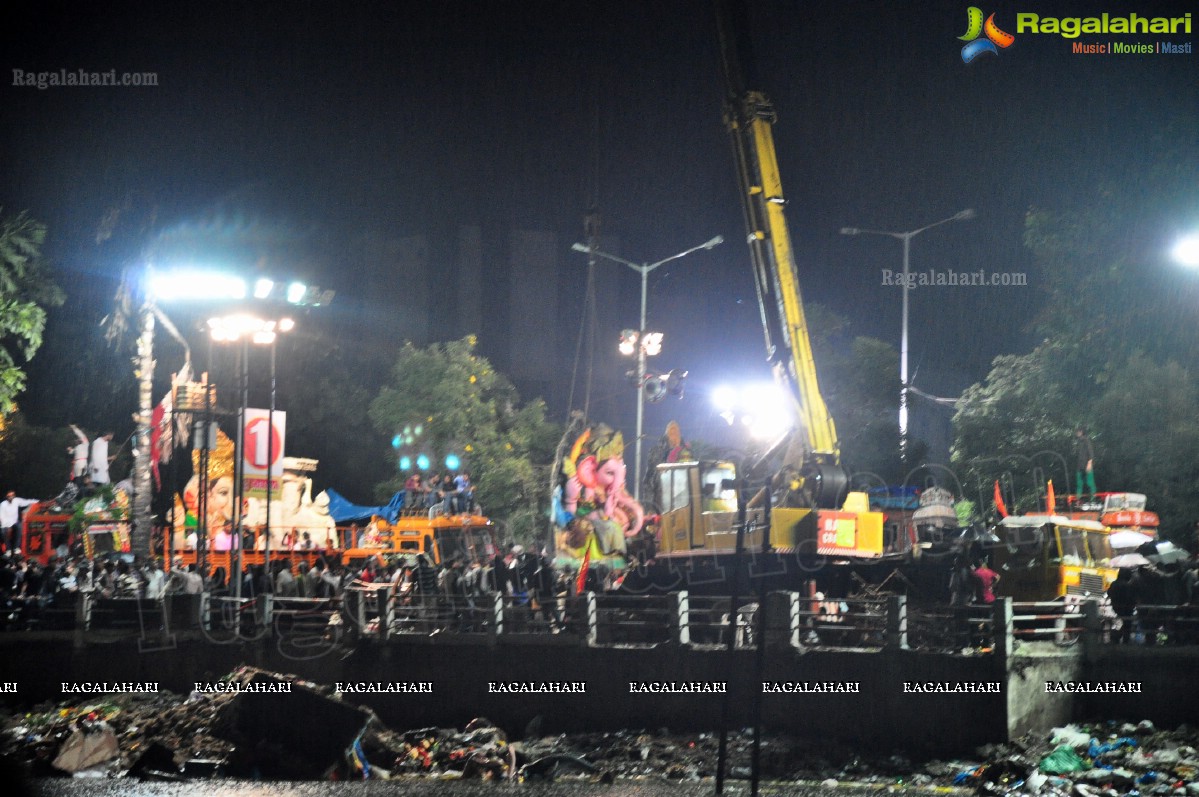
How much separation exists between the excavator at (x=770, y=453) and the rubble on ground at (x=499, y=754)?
3204mm

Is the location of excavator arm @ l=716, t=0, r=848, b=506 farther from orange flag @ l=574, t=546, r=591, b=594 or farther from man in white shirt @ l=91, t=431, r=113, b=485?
man in white shirt @ l=91, t=431, r=113, b=485

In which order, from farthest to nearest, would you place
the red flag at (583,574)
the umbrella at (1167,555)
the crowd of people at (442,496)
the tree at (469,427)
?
the tree at (469,427)
the crowd of people at (442,496)
the red flag at (583,574)
the umbrella at (1167,555)

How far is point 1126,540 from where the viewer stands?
2020cm

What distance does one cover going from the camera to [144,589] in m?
21.5

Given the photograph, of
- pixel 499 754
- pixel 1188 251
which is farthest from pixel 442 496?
pixel 1188 251

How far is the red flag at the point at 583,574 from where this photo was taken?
20888 millimetres

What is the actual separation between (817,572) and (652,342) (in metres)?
8.70

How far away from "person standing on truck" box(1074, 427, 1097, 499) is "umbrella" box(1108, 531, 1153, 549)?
410 cm

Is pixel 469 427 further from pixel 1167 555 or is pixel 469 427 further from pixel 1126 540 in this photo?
pixel 1167 555

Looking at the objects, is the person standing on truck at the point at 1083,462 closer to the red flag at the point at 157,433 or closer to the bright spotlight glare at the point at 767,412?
the bright spotlight glare at the point at 767,412

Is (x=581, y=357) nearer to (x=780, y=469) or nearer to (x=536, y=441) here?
(x=536, y=441)

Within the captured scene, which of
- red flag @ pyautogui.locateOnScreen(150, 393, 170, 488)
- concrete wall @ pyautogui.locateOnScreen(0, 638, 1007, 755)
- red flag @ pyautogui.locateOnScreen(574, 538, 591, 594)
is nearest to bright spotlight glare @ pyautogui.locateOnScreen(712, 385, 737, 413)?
red flag @ pyautogui.locateOnScreen(574, 538, 591, 594)

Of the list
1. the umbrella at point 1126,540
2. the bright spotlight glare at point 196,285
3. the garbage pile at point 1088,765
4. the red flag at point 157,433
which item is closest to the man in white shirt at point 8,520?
the red flag at point 157,433

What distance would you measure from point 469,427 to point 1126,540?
2367 centimetres
